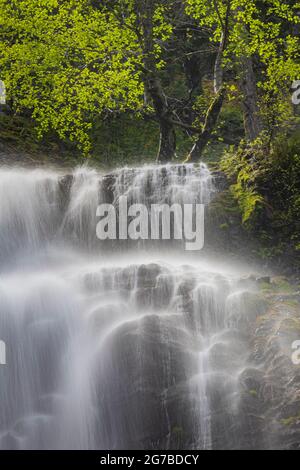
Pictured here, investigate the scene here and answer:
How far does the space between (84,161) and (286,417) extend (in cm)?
1270

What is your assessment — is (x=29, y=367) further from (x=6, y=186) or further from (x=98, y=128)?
(x=98, y=128)

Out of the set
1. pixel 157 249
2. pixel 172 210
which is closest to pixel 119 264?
pixel 157 249

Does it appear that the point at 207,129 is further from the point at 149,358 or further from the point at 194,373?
the point at 194,373

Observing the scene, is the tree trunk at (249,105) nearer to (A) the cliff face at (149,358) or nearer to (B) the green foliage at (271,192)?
(B) the green foliage at (271,192)

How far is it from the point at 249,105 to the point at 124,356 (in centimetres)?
959

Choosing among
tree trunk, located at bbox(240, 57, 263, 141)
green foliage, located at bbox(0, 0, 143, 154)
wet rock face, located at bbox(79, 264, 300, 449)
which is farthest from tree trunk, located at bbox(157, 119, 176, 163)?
wet rock face, located at bbox(79, 264, 300, 449)

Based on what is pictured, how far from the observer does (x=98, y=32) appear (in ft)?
63.9

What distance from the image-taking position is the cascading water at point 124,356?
9.23 m

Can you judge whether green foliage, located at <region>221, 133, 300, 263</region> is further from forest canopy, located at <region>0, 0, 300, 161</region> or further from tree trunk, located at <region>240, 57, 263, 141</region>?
tree trunk, located at <region>240, 57, 263, 141</region>

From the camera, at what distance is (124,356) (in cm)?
970

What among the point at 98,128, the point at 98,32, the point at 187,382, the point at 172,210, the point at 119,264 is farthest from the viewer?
the point at 98,128

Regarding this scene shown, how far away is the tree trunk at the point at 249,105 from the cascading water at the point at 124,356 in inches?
216

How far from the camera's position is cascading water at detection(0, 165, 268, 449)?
30.3ft
